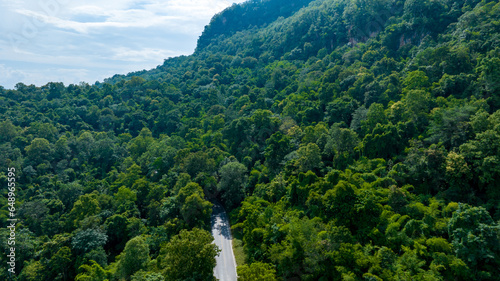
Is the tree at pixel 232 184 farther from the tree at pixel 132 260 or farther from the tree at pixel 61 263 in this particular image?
the tree at pixel 61 263

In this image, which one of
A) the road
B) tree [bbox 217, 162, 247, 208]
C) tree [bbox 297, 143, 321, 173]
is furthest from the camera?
tree [bbox 217, 162, 247, 208]

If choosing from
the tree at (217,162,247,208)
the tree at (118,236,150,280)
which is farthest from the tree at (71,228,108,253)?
the tree at (217,162,247,208)

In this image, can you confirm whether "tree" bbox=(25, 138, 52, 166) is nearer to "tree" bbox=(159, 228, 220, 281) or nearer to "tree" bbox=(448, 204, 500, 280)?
"tree" bbox=(159, 228, 220, 281)

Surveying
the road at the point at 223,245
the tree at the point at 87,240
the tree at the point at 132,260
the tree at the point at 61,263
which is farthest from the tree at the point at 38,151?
the tree at the point at 132,260

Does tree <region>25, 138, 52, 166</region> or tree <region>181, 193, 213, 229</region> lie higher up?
tree <region>25, 138, 52, 166</region>

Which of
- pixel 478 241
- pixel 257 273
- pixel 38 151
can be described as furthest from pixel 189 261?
pixel 38 151

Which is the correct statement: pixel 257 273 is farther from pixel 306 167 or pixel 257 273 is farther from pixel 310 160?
pixel 310 160

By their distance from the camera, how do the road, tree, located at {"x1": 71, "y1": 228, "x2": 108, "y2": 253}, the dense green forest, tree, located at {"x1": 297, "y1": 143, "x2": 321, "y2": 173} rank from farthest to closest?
tree, located at {"x1": 297, "y1": 143, "x2": 321, "y2": 173}, tree, located at {"x1": 71, "y1": 228, "x2": 108, "y2": 253}, the road, the dense green forest
